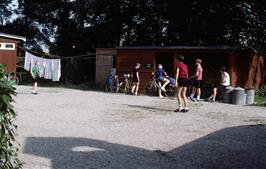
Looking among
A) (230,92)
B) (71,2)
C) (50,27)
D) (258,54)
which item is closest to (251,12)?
(258,54)

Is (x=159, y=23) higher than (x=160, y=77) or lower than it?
higher

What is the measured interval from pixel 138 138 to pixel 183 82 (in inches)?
212

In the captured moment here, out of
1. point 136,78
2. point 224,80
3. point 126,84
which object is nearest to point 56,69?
point 126,84

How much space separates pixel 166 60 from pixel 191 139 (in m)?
18.9

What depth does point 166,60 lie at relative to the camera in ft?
96.4

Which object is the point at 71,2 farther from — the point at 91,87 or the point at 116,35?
the point at 91,87

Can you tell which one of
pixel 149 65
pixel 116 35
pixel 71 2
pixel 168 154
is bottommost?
pixel 168 154

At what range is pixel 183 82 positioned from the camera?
15570 millimetres

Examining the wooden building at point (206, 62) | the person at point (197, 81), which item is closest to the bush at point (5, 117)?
the person at point (197, 81)

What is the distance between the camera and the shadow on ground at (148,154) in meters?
7.88

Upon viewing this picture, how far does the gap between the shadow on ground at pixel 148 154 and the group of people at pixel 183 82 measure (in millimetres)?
5013

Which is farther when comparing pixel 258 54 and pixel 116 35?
pixel 116 35

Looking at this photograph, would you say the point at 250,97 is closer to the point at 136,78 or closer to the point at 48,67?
the point at 136,78

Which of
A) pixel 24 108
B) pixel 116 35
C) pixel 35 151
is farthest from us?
pixel 116 35
